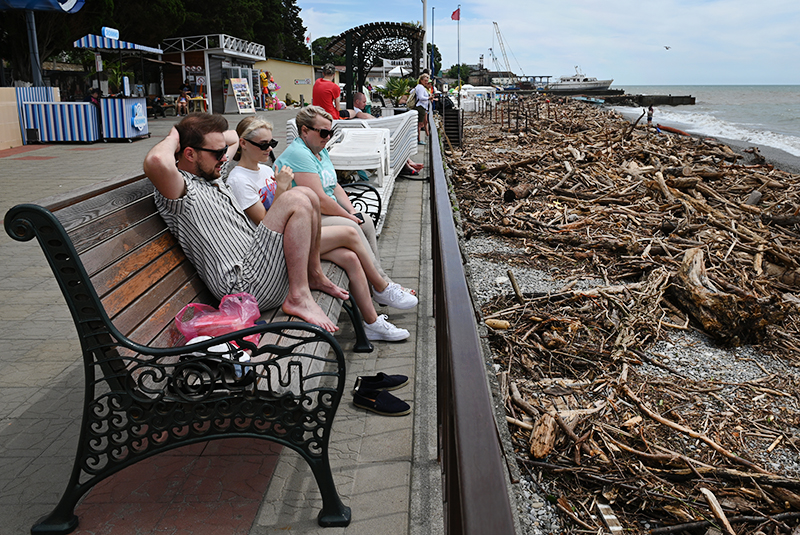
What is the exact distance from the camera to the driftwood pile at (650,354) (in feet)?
9.58

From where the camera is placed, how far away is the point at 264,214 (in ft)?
12.4

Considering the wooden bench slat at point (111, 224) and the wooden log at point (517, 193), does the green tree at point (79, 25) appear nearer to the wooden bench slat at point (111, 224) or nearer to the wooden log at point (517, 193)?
the wooden log at point (517, 193)

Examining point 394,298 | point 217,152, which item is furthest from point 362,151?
point 217,152

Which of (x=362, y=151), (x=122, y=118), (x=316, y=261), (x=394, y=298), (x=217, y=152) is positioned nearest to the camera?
(x=217, y=152)

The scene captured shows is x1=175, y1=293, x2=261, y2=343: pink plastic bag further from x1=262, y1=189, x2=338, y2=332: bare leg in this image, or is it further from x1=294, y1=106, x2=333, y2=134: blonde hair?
x1=294, y1=106, x2=333, y2=134: blonde hair

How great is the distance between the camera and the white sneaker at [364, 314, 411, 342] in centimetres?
397

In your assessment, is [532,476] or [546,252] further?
[546,252]

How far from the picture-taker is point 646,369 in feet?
13.9

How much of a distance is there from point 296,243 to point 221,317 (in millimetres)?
529

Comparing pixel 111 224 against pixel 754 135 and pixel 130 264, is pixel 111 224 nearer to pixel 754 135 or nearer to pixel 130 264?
pixel 130 264

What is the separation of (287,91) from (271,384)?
4741 centimetres

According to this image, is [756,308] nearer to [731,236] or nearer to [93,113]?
[731,236]

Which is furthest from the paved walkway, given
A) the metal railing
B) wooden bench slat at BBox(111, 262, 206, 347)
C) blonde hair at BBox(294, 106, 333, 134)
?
blonde hair at BBox(294, 106, 333, 134)

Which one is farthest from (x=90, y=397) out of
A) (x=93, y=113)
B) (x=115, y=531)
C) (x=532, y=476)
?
(x=93, y=113)
